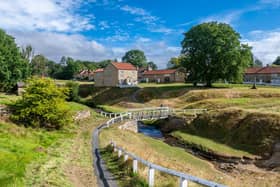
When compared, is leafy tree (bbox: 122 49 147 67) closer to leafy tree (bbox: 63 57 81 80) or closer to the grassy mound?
leafy tree (bbox: 63 57 81 80)

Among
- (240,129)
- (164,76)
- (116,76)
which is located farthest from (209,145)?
(164,76)

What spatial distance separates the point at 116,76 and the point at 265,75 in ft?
134

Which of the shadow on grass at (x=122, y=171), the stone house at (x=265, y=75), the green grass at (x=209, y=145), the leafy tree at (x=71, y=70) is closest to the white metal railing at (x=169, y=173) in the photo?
the shadow on grass at (x=122, y=171)

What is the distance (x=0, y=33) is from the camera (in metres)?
35.5

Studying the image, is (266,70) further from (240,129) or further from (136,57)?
(136,57)

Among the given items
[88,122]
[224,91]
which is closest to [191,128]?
[88,122]

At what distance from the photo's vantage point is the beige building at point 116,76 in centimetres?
7088

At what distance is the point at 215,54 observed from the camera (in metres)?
52.3

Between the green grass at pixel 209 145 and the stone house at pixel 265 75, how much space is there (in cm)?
4711

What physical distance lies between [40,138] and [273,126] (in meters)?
19.6

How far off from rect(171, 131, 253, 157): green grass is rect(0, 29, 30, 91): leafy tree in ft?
71.5

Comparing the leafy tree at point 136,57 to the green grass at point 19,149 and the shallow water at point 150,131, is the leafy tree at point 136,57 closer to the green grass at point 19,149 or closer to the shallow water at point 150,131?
the shallow water at point 150,131

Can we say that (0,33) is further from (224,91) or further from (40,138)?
(224,91)

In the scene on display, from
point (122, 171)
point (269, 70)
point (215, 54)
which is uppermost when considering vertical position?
point (215, 54)
